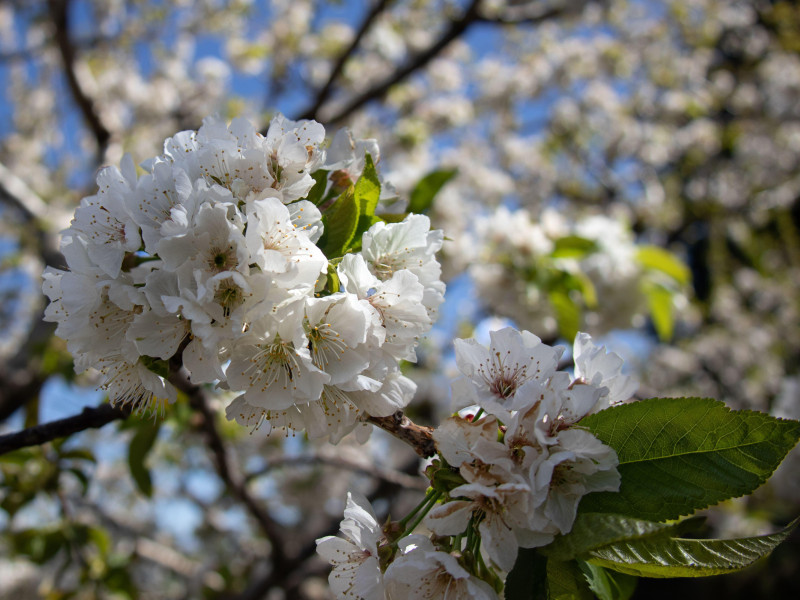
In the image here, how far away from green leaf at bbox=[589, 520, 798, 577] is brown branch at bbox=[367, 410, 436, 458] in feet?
0.98

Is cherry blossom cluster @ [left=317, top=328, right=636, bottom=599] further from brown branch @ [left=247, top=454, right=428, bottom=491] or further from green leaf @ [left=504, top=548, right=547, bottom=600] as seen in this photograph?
brown branch @ [left=247, top=454, right=428, bottom=491]

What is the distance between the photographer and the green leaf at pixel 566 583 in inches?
31.3

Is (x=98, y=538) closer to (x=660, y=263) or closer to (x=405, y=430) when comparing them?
(x=405, y=430)

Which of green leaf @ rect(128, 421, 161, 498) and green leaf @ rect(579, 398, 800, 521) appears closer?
green leaf @ rect(579, 398, 800, 521)

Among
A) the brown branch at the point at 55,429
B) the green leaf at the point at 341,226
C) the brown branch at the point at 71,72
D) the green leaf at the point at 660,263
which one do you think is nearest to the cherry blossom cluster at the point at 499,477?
the green leaf at the point at 341,226

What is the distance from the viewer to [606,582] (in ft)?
2.94

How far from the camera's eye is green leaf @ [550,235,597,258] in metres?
2.56

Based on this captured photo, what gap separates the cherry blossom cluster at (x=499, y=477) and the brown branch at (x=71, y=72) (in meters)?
2.95

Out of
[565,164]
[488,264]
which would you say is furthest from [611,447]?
[565,164]

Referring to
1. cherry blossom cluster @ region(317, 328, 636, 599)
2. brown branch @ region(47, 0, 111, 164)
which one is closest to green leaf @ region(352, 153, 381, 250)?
cherry blossom cluster @ region(317, 328, 636, 599)

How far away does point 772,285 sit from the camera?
8.49m

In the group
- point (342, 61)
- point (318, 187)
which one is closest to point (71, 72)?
point (342, 61)

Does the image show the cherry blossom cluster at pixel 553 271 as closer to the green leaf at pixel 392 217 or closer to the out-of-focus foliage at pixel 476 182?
the out-of-focus foliage at pixel 476 182

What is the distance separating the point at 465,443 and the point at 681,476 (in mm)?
320
